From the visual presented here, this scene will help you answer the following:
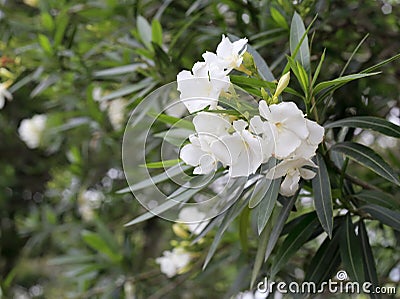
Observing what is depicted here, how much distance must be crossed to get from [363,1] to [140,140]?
942 mm

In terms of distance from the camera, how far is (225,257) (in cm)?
164

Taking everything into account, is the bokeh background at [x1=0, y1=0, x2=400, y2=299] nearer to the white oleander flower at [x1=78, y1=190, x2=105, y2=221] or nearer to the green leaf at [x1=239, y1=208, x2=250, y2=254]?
the white oleander flower at [x1=78, y1=190, x2=105, y2=221]

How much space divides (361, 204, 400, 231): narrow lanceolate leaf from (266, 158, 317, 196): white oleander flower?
23cm

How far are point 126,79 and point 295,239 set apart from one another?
0.91 metres

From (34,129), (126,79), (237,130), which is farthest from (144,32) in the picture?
(34,129)

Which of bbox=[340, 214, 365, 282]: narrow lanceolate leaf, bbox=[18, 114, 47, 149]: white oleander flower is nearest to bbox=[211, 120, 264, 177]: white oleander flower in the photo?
bbox=[340, 214, 365, 282]: narrow lanceolate leaf

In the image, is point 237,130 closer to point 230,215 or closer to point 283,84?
point 283,84

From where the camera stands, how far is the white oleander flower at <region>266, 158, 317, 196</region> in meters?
0.84

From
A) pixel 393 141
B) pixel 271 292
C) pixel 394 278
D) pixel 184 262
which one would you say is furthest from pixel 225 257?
pixel 393 141

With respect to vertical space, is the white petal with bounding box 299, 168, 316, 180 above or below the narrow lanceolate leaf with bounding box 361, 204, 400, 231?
above

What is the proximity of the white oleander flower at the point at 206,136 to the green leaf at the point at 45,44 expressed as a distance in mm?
1020

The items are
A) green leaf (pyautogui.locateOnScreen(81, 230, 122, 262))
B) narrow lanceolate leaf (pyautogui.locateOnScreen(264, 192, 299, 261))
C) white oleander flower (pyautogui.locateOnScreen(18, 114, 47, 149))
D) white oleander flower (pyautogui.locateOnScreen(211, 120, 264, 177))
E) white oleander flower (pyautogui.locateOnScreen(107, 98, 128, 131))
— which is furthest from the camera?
white oleander flower (pyautogui.locateOnScreen(18, 114, 47, 149))

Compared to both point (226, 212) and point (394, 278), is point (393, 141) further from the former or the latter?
point (226, 212)

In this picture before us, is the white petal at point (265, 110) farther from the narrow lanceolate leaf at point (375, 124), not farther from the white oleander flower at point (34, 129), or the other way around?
the white oleander flower at point (34, 129)
